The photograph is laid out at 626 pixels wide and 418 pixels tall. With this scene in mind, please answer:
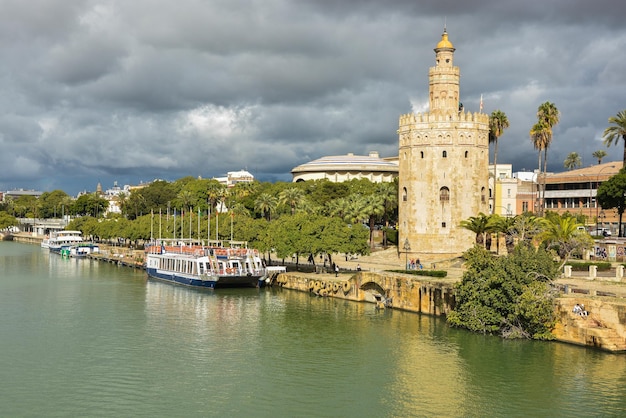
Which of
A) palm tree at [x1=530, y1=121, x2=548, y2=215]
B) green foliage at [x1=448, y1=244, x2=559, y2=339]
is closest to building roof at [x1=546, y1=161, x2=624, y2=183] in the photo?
palm tree at [x1=530, y1=121, x2=548, y2=215]

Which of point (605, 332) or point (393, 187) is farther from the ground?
point (393, 187)

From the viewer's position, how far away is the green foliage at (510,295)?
1718 inches

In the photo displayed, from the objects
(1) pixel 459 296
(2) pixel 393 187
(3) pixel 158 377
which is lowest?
(3) pixel 158 377

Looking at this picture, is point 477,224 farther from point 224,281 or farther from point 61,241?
point 61,241

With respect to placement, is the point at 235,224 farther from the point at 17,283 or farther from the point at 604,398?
the point at 604,398

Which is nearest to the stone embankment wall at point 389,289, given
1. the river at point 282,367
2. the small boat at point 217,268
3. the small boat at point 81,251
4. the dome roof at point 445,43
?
the river at point 282,367

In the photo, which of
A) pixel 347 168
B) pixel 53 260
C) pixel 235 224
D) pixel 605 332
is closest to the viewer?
pixel 605 332

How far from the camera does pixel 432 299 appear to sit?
5397cm

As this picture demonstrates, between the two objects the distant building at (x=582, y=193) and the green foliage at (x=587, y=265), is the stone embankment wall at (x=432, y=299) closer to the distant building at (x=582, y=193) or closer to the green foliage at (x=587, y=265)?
the green foliage at (x=587, y=265)

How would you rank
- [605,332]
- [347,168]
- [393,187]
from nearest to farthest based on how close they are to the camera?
[605,332], [393,187], [347,168]

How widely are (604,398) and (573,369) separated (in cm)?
442

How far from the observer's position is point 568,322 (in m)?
43.2

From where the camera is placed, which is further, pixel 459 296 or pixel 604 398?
pixel 459 296

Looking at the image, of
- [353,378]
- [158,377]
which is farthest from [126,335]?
[353,378]
